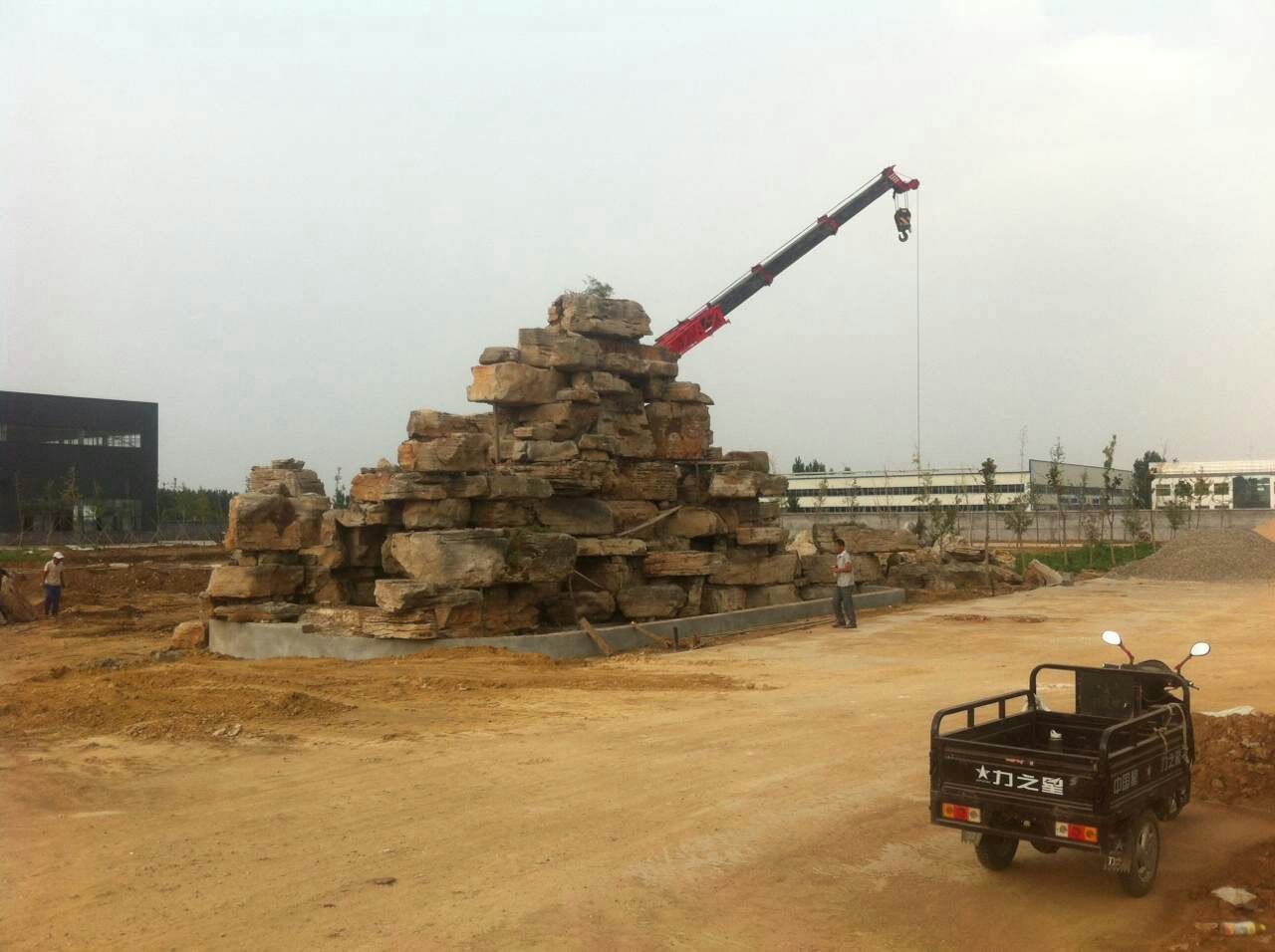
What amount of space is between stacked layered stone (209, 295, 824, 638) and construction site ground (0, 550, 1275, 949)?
1.63 m

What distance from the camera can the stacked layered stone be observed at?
52.8 ft

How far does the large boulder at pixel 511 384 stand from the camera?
1878cm

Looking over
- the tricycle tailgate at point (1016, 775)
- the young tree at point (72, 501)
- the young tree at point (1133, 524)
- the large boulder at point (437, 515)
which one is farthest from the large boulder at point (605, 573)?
the young tree at point (72, 501)

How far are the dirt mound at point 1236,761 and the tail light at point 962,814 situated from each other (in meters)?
2.79

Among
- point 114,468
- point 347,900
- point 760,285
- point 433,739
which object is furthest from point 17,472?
point 347,900

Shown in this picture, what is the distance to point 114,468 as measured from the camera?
53.1 meters

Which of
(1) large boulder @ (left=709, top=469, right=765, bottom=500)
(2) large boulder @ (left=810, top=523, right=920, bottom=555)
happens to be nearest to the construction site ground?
(1) large boulder @ (left=709, top=469, right=765, bottom=500)

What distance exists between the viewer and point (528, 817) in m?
7.52

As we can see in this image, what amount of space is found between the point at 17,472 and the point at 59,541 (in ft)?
22.2

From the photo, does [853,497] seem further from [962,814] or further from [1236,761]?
[962,814]

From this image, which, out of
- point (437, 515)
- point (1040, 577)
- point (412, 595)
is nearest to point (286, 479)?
point (437, 515)

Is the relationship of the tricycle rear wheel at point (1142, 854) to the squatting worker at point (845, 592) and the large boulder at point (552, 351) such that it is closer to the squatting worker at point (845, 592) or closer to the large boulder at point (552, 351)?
the squatting worker at point (845, 592)

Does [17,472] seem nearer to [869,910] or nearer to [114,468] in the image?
[114,468]

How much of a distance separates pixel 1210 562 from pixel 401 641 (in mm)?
25636
